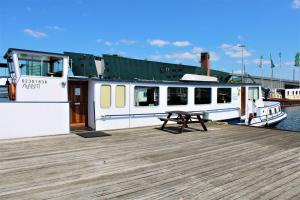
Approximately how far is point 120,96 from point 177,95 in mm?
3023

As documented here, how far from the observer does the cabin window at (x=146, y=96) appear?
1284 cm

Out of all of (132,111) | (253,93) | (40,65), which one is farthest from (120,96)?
(253,93)

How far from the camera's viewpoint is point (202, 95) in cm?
1502

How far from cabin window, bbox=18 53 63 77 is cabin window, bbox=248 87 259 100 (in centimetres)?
1060

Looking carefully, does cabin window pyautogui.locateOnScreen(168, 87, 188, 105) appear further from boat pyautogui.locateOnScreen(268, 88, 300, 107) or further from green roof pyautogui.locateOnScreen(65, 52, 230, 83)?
boat pyautogui.locateOnScreen(268, 88, 300, 107)

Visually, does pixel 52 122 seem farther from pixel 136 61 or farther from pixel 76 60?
pixel 136 61

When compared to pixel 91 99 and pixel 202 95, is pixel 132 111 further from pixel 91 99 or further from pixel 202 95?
pixel 202 95

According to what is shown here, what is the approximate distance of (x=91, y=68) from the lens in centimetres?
1314

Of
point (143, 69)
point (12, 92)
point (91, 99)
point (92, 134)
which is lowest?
point (92, 134)

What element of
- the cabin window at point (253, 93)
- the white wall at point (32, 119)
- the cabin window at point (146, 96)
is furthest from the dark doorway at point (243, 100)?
the white wall at point (32, 119)

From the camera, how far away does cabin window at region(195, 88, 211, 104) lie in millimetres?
14812

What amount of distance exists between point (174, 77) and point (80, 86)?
559cm

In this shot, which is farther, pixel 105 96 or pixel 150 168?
pixel 105 96

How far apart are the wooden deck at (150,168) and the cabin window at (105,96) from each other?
200 cm
